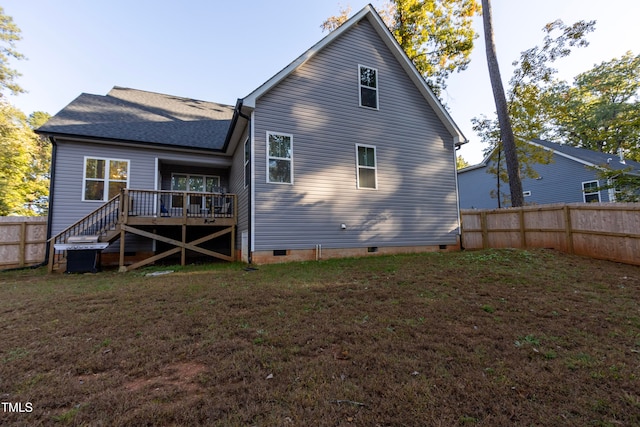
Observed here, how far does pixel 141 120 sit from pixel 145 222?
510cm

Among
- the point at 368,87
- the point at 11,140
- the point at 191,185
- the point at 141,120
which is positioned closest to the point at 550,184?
the point at 368,87

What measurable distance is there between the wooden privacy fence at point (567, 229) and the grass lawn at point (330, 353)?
1.59 meters

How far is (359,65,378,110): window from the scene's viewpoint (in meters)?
9.74

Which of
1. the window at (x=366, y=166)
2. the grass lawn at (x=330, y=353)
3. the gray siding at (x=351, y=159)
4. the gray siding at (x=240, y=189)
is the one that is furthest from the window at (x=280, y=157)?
the grass lawn at (x=330, y=353)

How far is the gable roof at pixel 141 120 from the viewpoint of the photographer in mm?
9211

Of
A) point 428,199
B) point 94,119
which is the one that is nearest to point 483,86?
point 428,199

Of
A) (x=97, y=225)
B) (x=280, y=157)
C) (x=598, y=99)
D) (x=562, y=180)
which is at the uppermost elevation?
(x=598, y=99)

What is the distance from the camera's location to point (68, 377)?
7.65ft

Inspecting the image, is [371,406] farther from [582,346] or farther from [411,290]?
[411,290]

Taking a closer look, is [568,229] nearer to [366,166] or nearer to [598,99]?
[366,166]

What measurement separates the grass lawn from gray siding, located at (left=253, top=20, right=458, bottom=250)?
3366 mm

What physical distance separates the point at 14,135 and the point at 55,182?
9209 mm

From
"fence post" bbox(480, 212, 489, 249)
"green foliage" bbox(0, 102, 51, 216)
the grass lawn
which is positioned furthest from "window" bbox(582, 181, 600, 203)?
"green foliage" bbox(0, 102, 51, 216)

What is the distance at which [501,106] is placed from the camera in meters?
10.6
